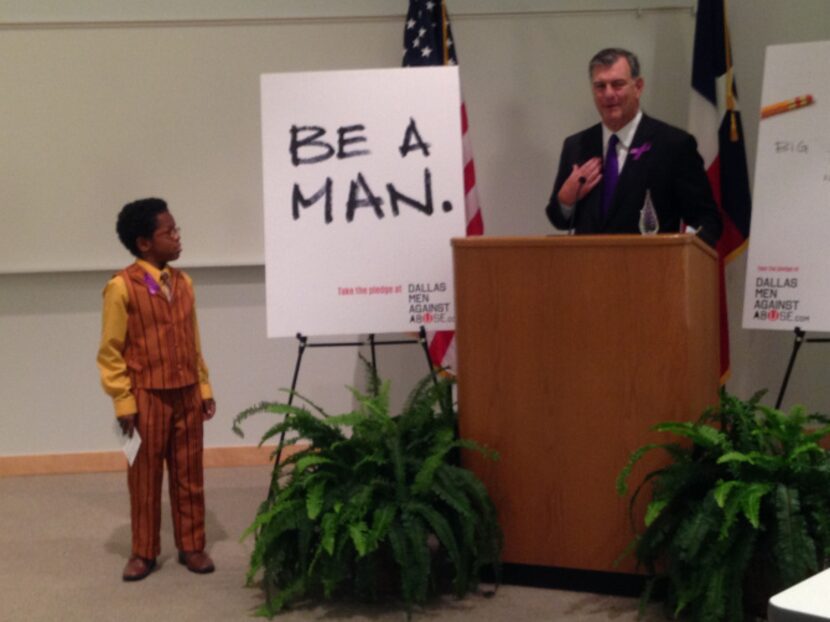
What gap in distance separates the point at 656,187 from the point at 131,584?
245cm

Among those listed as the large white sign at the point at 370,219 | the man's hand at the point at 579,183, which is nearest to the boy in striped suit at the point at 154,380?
the large white sign at the point at 370,219

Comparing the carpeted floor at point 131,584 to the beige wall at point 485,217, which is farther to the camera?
the beige wall at point 485,217

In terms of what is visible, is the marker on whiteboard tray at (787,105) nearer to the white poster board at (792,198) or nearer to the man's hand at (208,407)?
the white poster board at (792,198)

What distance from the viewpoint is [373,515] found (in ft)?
11.0

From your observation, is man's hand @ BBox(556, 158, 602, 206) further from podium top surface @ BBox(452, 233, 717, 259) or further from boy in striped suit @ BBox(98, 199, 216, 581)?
boy in striped suit @ BBox(98, 199, 216, 581)

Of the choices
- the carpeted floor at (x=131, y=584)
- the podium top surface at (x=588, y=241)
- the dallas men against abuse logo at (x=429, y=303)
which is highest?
the podium top surface at (x=588, y=241)

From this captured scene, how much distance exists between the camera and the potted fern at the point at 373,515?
3.30 metres

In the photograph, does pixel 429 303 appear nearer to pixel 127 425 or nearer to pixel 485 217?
pixel 127 425

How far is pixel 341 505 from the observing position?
334 cm

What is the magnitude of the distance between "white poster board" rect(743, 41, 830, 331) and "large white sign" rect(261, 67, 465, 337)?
1.22 m

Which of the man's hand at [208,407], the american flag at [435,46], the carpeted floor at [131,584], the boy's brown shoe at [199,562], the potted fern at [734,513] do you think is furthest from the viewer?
the american flag at [435,46]

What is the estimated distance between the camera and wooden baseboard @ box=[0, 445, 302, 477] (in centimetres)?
564

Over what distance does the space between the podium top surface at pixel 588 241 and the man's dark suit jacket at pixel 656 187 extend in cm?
52

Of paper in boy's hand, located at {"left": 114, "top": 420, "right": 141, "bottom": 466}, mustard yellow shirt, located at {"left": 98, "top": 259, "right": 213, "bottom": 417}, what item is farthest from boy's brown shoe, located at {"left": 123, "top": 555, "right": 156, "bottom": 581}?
mustard yellow shirt, located at {"left": 98, "top": 259, "right": 213, "bottom": 417}
